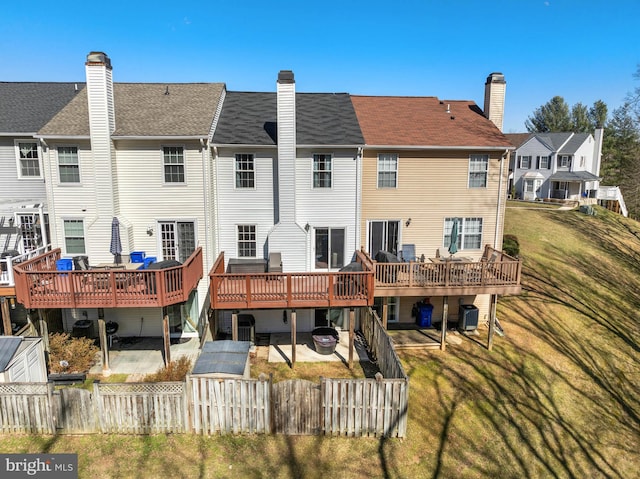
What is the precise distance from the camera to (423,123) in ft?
57.9

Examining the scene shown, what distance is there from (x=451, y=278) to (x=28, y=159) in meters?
16.7

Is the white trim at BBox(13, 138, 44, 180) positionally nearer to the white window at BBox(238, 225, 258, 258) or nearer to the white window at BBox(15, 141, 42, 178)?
the white window at BBox(15, 141, 42, 178)

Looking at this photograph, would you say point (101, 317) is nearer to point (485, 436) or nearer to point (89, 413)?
point (89, 413)

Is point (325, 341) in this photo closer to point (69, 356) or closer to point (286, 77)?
point (69, 356)

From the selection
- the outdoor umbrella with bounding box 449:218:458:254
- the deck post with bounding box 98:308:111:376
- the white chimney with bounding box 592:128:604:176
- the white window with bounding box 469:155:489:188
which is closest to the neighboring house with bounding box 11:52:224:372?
the deck post with bounding box 98:308:111:376

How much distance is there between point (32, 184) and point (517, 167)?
45.6m

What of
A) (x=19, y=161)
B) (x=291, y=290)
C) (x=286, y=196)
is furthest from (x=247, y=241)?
(x=19, y=161)

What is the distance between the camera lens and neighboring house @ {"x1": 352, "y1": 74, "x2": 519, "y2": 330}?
1614cm

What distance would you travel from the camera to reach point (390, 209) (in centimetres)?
1642

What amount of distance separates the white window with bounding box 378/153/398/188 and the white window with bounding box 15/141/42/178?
43.6ft

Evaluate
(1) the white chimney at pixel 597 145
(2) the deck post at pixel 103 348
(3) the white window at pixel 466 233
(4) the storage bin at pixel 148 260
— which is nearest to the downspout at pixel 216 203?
(4) the storage bin at pixel 148 260

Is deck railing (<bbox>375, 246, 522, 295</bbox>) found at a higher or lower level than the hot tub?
higher

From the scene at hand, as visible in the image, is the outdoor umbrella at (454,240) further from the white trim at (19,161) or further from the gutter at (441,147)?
the white trim at (19,161)

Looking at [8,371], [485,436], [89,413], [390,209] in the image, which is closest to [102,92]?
[8,371]
